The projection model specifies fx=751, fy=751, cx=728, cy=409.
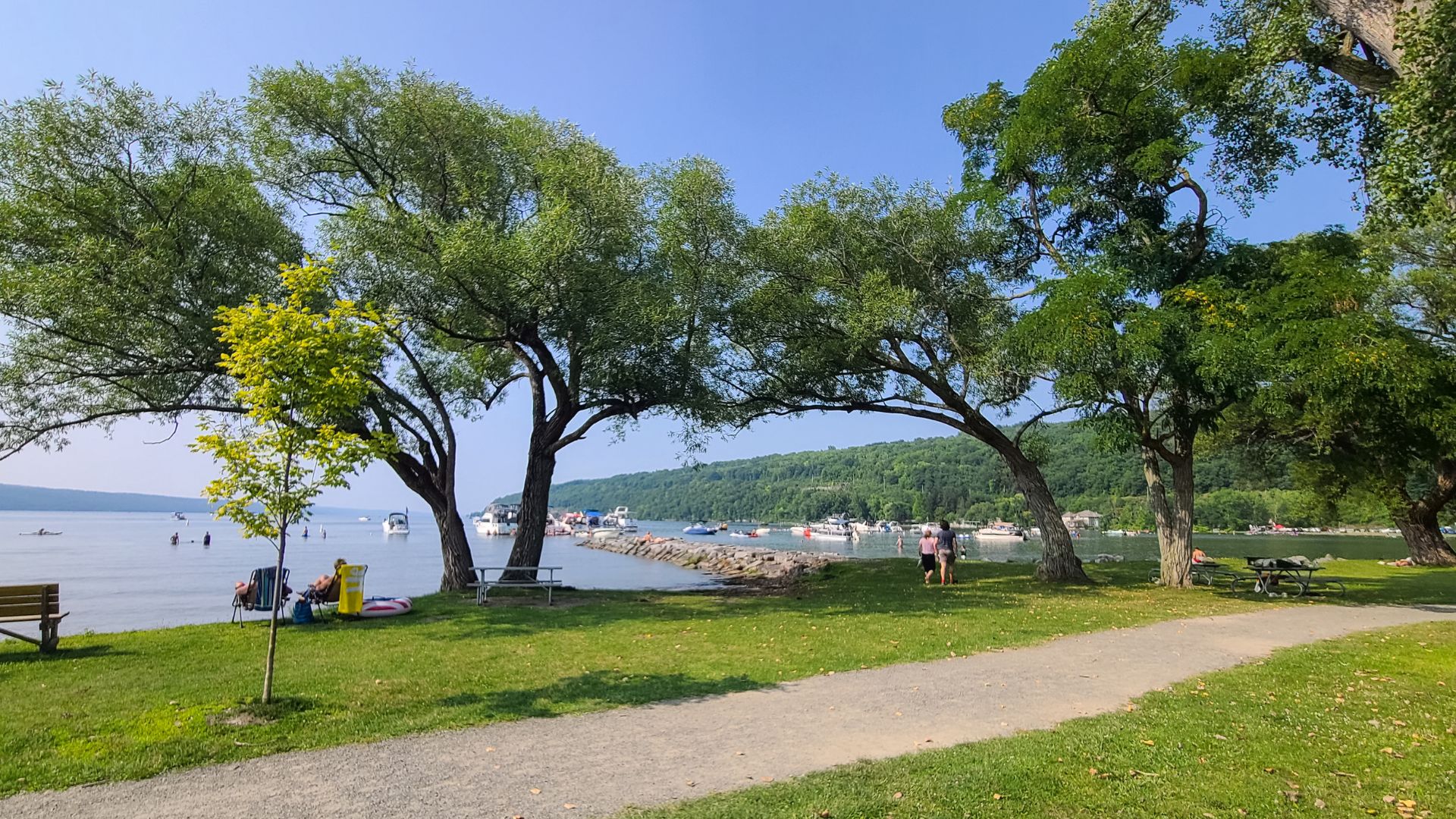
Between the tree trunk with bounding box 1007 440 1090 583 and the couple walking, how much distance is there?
2292 millimetres

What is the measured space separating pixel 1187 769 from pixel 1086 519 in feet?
401

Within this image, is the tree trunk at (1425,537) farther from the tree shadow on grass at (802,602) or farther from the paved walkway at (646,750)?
the paved walkway at (646,750)

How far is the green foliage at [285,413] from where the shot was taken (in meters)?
6.98

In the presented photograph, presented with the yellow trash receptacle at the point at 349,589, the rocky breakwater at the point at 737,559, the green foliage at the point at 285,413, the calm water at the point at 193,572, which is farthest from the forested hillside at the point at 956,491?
the green foliage at the point at 285,413

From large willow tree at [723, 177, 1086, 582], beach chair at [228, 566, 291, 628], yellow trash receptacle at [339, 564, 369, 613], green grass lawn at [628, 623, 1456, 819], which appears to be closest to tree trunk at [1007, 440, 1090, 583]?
large willow tree at [723, 177, 1086, 582]

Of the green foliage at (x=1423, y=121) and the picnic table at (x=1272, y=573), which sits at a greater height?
the green foliage at (x=1423, y=121)

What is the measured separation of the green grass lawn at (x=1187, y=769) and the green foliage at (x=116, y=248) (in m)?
13.7

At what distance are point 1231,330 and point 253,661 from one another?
16038 millimetres

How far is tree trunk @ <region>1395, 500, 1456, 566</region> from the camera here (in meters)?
26.9

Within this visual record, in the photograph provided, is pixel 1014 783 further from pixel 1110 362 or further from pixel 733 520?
pixel 733 520

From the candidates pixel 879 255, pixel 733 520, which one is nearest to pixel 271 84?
pixel 879 255

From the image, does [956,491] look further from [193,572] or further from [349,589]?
[349,589]

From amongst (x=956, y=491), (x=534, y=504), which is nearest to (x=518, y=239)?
(x=534, y=504)

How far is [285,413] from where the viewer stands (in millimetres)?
7172
